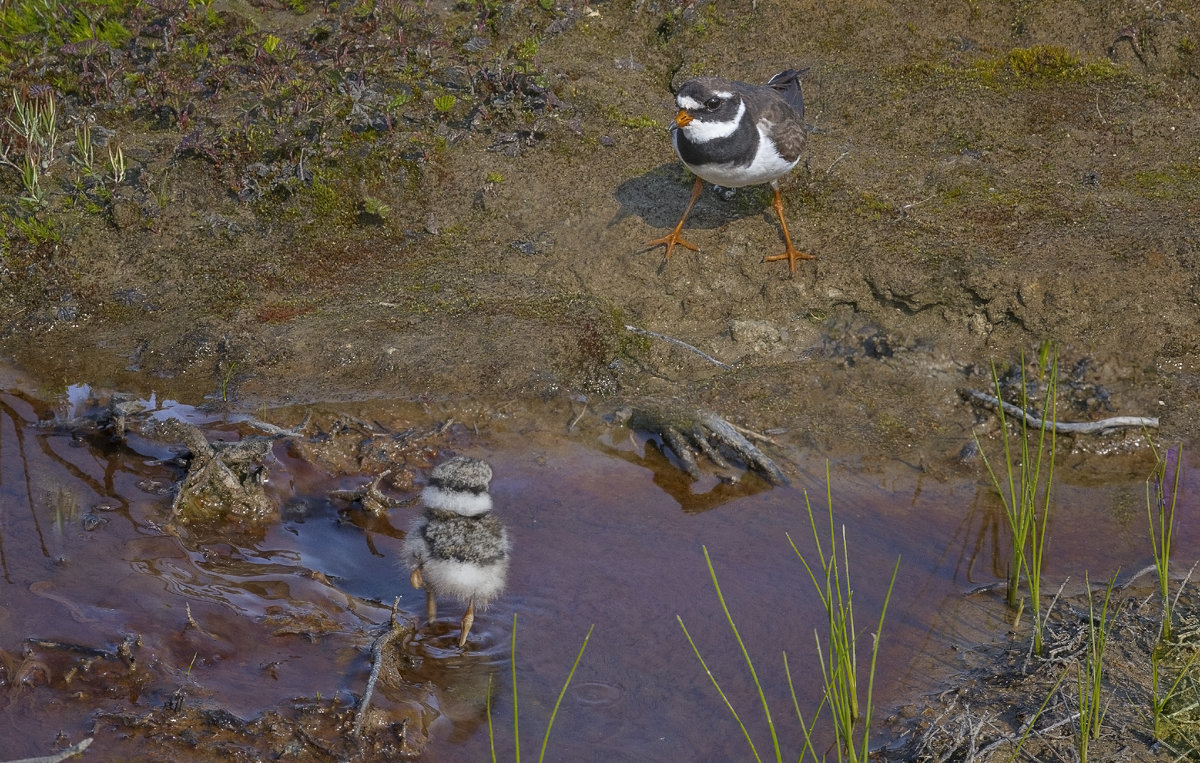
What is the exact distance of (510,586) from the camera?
210 inches

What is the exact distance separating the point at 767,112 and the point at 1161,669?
4385 mm

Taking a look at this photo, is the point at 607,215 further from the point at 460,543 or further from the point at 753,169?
the point at 460,543

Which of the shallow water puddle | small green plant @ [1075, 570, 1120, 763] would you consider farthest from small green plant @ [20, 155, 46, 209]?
small green plant @ [1075, 570, 1120, 763]

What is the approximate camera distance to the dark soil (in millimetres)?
6871

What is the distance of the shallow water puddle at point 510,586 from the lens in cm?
442

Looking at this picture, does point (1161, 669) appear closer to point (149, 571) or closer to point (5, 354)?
point (149, 571)

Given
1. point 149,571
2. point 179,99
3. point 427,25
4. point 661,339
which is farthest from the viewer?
point 427,25

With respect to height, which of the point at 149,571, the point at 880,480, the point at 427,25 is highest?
the point at 427,25

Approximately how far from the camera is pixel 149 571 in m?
5.07

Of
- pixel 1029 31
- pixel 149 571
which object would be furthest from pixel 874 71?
pixel 149 571

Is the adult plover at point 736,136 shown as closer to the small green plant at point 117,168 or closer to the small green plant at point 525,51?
the small green plant at point 525,51

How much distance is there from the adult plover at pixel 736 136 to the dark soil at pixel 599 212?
0.53 m

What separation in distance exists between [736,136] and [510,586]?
3.47m

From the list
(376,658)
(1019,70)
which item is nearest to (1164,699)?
(376,658)
